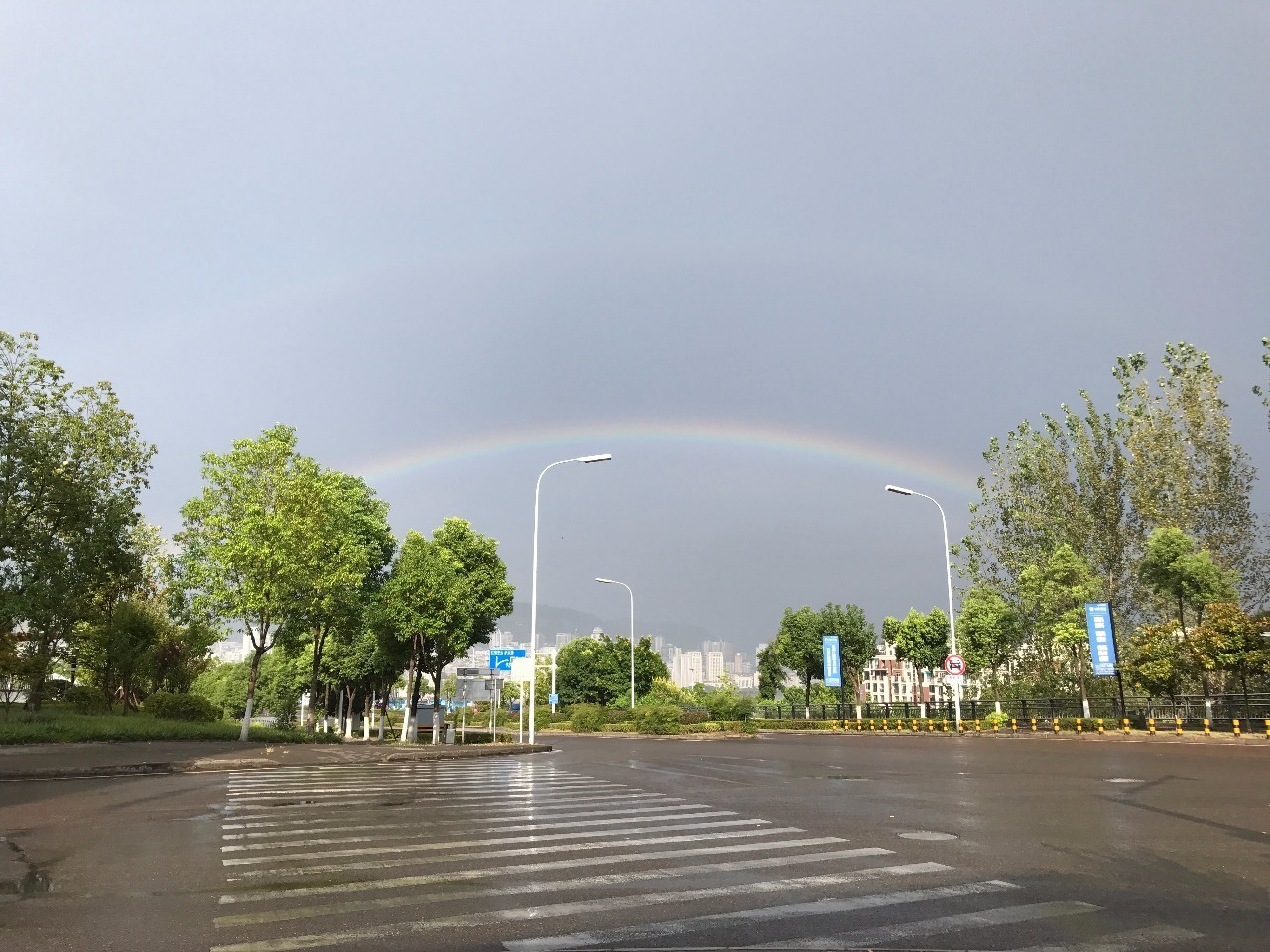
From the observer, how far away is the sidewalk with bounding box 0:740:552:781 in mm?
18891

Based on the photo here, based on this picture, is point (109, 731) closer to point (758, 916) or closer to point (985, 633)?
point (758, 916)

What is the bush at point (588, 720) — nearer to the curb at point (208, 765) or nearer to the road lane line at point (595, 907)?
the curb at point (208, 765)

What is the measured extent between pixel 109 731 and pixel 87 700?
22.5 meters

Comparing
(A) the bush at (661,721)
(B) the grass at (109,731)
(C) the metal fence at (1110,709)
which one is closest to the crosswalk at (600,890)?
(B) the grass at (109,731)

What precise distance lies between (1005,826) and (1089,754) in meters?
17.1

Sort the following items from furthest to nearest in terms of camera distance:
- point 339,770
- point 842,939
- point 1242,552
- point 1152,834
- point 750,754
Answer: point 1242,552, point 750,754, point 339,770, point 1152,834, point 842,939

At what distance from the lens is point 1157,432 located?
55531 millimetres

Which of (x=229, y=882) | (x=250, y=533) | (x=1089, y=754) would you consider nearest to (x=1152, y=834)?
(x=229, y=882)

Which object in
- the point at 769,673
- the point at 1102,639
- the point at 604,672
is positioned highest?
the point at 1102,639

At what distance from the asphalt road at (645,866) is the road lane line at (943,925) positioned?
1.1 inches

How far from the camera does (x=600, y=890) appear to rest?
712 cm

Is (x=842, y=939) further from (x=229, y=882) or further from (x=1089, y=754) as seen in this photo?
(x=1089, y=754)

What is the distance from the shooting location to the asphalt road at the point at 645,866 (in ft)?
19.1

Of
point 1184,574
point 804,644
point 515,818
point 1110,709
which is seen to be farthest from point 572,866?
point 804,644
